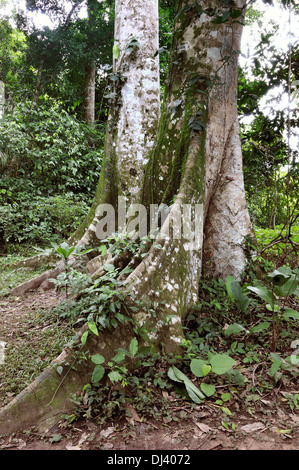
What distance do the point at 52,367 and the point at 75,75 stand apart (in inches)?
387

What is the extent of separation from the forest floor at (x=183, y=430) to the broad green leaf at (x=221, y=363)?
0.76 ft

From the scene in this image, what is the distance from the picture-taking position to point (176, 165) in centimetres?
336

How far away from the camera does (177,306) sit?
2650mm

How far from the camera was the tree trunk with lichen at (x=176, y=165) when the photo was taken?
2.53 m

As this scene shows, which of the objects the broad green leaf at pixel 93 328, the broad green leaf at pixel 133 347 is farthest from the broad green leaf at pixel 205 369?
the broad green leaf at pixel 93 328

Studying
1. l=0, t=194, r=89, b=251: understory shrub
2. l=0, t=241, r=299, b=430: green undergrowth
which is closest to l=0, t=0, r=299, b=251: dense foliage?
l=0, t=194, r=89, b=251: understory shrub

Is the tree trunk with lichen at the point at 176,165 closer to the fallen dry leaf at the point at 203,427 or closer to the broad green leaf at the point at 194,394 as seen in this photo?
the broad green leaf at the point at 194,394

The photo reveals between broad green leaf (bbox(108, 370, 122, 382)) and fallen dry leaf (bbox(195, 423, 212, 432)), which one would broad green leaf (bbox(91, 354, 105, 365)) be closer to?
broad green leaf (bbox(108, 370, 122, 382))

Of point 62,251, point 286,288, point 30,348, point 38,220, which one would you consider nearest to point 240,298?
point 286,288

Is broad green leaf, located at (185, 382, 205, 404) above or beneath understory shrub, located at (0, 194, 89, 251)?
beneath

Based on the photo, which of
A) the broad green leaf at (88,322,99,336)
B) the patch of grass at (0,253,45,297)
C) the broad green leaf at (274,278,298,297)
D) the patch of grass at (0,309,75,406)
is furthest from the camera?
the patch of grass at (0,253,45,297)

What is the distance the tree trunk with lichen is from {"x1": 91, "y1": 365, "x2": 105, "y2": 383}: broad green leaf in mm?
145

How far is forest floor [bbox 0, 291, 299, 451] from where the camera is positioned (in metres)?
1.79

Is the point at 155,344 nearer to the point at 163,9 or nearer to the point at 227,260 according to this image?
the point at 227,260
